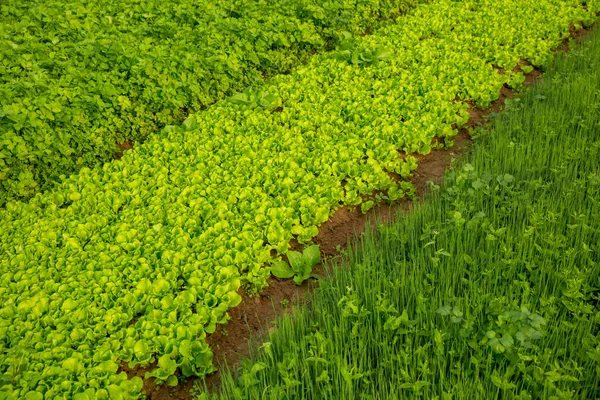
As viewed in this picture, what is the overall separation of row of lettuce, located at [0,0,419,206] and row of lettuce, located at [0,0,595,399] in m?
0.49

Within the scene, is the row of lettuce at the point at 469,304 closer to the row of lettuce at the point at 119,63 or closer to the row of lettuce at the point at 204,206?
the row of lettuce at the point at 204,206

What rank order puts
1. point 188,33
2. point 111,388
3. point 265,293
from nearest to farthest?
point 111,388 → point 265,293 → point 188,33

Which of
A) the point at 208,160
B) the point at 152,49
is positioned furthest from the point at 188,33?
the point at 208,160

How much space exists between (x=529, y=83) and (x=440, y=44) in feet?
4.58

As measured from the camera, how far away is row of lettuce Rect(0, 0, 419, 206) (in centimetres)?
535

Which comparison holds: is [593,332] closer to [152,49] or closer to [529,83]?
[529,83]

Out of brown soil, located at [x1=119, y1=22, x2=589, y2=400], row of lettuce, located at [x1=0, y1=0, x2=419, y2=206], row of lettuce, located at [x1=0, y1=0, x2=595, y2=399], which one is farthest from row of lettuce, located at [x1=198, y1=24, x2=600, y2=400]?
row of lettuce, located at [x1=0, y1=0, x2=419, y2=206]

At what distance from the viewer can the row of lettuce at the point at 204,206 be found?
358 cm

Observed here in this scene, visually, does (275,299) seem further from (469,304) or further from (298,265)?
(469,304)

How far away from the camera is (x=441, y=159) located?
19.7 ft

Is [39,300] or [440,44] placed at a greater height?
[440,44]

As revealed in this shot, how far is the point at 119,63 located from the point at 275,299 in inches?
143

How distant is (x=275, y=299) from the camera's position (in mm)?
4340

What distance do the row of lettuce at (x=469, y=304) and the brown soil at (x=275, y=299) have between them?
0.34 metres
